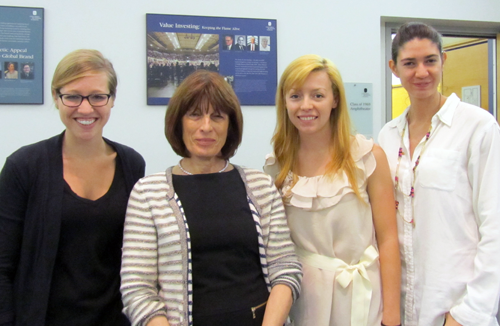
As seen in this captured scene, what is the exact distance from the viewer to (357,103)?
2.55 metres

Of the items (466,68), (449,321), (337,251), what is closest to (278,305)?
(337,251)

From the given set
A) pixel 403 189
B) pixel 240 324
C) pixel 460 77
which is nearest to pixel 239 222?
pixel 240 324

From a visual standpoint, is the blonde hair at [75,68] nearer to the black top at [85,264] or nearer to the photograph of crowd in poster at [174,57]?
the black top at [85,264]

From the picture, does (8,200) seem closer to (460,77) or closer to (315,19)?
(315,19)

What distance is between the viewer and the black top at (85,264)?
1195 millimetres

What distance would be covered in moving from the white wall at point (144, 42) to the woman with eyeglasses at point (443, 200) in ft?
3.53

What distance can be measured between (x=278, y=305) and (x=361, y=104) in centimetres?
178

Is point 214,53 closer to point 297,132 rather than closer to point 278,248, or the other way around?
point 297,132

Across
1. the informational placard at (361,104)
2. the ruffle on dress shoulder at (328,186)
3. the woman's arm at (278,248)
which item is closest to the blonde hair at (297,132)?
the ruffle on dress shoulder at (328,186)

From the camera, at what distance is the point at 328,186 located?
1.30 m

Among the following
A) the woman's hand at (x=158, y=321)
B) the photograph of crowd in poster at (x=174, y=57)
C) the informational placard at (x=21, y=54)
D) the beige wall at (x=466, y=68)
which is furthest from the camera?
the beige wall at (x=466, y=68)

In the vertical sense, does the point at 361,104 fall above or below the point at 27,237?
above

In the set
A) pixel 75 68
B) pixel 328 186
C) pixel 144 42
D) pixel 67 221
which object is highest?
pixel 144 42

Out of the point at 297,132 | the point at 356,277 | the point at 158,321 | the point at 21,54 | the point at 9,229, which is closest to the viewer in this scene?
the point at 158,321
